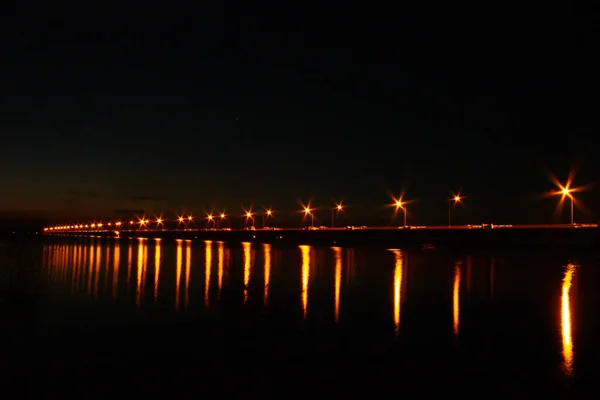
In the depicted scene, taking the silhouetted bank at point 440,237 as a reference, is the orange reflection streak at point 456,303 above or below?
below

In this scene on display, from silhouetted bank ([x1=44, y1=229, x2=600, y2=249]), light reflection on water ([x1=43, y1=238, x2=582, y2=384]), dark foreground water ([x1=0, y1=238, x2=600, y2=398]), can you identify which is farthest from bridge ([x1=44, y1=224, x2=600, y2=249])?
dark foreground water ([x1=0, y1=238, x2=600, y2=398])

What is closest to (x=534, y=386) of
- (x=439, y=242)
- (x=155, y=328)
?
(x=155, y=328)

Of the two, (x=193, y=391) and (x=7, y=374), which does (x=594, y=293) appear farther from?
(x=7, y=374)

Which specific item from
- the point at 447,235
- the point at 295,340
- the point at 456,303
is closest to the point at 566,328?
the point at 456,303

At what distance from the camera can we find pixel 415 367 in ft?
41.6

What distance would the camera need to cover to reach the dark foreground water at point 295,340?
11352 mm

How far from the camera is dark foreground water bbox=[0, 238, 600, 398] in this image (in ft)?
37.2

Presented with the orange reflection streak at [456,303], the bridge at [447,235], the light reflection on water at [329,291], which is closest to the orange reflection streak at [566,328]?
the light reflection on water at [329,291]

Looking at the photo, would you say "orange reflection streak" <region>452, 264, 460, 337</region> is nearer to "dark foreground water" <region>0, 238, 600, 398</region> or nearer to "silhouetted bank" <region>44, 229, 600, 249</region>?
"dark foreground water" <region>0, 238, 600, 398</region>

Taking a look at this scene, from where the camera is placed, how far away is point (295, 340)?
50.6 ft

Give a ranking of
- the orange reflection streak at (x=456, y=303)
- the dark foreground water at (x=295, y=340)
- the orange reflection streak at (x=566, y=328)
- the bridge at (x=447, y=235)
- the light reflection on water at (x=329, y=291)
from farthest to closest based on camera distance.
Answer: the bridge at (x=447, y=235), the light reflection on water at (x=329, y=291), the orange reflection streak at (x=456, y=303), the orange reflection streak at (x=566, y=328), the dark foreground water at (x=295, y=340)

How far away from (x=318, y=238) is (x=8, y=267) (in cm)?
8450

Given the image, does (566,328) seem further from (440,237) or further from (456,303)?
(440,237)

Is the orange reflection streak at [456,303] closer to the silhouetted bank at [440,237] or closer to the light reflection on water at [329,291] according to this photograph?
the light reflection on water at [329,291]
